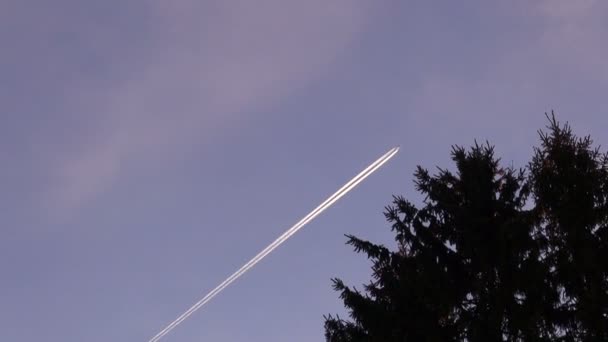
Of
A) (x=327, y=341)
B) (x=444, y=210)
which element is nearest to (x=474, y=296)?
(x=444, y=210)

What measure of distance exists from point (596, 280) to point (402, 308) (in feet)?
16.5

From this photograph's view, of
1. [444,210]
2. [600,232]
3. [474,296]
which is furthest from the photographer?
[444,210]

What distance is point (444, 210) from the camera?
77.5ft

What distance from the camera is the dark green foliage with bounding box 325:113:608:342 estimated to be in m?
20.5

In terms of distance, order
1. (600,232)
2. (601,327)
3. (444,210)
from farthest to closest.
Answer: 1. (444,210)
2. (600,232)
3. (601,327)

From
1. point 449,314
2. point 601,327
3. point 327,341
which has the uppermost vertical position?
point 327,341

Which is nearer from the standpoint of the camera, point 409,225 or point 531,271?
point 531,271

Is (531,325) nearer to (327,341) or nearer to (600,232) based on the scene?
(600,232)

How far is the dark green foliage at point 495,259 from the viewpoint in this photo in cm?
2050

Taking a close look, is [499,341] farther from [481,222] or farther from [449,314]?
[481,222]

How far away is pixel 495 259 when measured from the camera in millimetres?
22172

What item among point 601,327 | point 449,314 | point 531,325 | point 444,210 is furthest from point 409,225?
point 601,327

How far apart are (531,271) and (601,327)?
99.4 inches

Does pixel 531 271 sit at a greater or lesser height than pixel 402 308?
lesser
